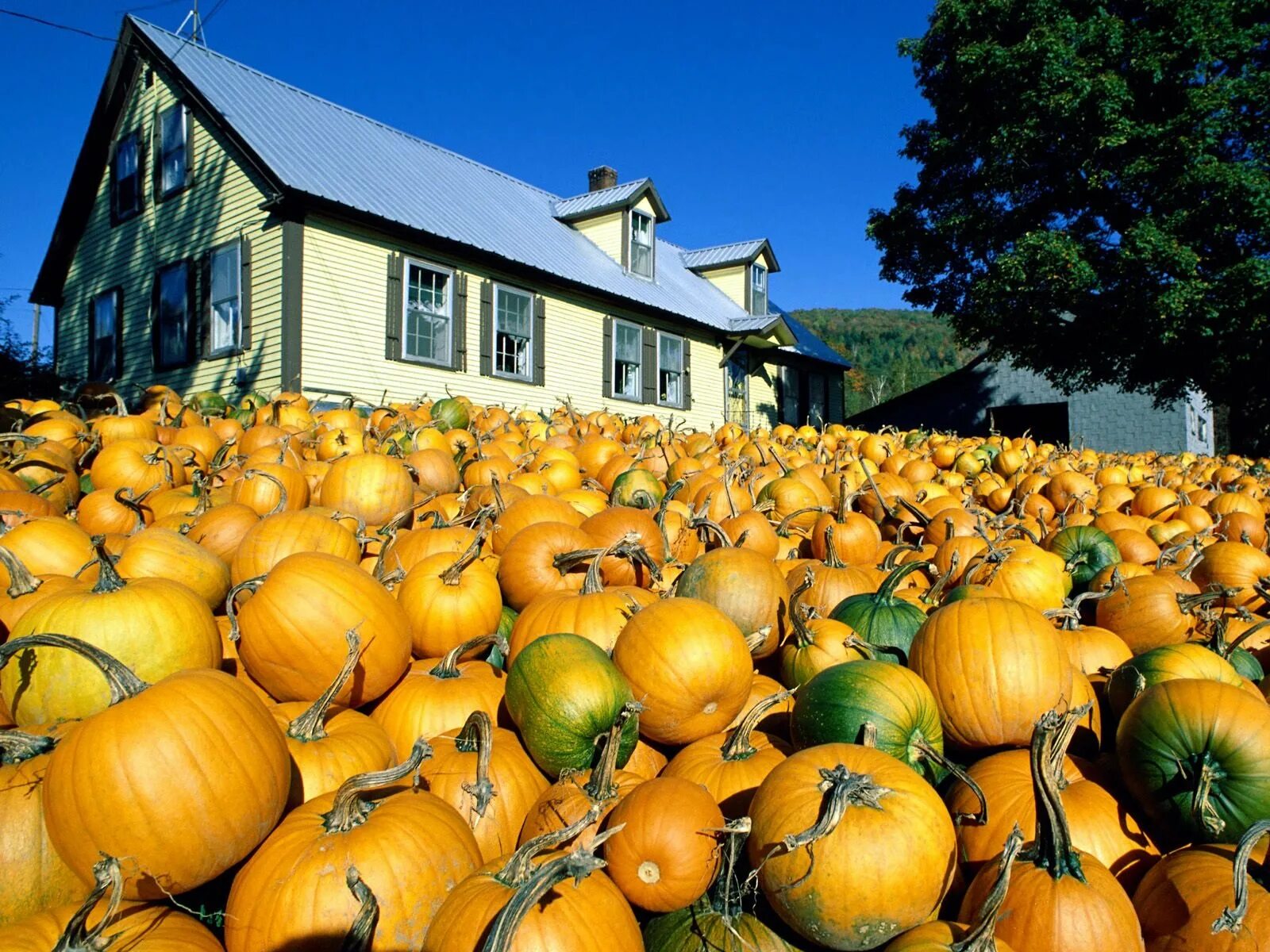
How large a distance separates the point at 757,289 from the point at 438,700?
2731 centimetres

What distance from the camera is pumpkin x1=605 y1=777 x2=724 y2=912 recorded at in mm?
2035

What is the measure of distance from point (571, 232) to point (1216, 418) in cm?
1882

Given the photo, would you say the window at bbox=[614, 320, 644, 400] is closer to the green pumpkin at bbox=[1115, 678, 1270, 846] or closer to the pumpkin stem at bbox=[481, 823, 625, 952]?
the green pumpkin at bbox=[1115, 678, 1270, 846]

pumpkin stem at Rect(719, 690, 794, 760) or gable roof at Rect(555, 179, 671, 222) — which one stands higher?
gable roof at Rect(555, 179, 671, 222)

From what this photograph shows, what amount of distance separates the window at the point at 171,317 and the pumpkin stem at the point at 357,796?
52.5 ft

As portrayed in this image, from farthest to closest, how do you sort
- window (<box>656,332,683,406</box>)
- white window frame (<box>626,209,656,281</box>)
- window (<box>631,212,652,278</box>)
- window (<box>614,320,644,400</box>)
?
1. window (<box>631,212,652,278</box>)
2. white window frame (<box>626,209,656,281</box>)
3. window (<box>656,332,683,406</box>)
4. window (<box>614,320,644,400</box>)

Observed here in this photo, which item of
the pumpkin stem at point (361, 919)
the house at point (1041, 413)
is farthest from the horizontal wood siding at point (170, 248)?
the house at point (1041, 413)

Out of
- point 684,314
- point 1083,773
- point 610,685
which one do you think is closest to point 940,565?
point 1083,773

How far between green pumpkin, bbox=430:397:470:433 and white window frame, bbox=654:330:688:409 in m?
12.6

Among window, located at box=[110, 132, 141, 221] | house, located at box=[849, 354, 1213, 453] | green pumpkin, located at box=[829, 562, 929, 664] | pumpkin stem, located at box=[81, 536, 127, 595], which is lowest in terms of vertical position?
green pumpkin, located at box=[829, 562, 929, 664]

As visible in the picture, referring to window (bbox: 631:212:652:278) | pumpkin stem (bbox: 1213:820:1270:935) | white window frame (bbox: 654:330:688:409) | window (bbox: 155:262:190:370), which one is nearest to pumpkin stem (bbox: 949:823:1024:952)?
pumpkin stem (bbox: 1213:820:1270:935)

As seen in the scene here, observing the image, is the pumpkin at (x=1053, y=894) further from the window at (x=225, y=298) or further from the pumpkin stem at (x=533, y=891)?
the window at (x=225, y=298)

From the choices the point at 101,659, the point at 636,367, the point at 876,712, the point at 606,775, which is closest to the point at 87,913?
the point at 101,659

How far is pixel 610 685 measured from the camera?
8.55 ft
